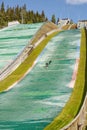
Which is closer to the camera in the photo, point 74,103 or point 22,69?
point 74,103

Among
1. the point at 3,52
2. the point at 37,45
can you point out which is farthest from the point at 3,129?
the point at 37,45

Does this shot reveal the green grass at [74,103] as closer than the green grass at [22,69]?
Yes

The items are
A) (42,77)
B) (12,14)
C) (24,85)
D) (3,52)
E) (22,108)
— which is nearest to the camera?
(22,108)

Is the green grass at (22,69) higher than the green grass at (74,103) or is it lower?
lower

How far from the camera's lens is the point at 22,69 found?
128 ft

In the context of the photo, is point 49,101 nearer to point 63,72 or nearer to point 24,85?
point 24,85

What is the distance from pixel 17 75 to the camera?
36719 mm

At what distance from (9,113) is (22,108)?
4.22 feet

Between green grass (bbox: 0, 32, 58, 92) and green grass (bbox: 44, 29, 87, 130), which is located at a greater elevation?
green grass (bbox: 44, 29, 87, 130)

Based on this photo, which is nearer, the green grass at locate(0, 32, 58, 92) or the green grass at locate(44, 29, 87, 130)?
the green grass at locate(44, 29, 87, 130)

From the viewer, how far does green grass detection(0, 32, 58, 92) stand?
33900 mm

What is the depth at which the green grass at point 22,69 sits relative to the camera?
33.9m

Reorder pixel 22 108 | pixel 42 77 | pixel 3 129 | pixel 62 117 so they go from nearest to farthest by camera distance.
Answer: pixel 3 129, pixel 62 117, pixel 22 108, pixel 42 77

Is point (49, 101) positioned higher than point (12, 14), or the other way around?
point (49, 101)
